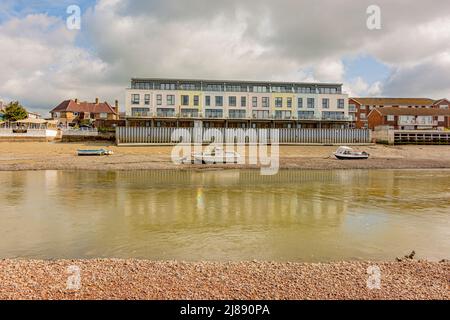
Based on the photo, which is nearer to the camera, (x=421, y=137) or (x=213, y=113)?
(x=421, y=137)

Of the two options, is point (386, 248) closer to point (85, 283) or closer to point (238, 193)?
point (85, 283)

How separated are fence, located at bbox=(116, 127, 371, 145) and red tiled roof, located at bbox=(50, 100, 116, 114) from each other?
4044cm

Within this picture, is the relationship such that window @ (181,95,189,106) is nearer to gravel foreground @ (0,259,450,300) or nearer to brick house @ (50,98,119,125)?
brick house @ (50,98,119,125)

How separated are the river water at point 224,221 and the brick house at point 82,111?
2790 inches

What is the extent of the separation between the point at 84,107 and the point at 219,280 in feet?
316

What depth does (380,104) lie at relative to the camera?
100250mm

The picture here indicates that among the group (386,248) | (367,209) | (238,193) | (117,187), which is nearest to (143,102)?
(117,187)

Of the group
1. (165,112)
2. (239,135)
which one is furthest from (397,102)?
(165,112)

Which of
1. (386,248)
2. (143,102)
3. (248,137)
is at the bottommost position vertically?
(386,248)

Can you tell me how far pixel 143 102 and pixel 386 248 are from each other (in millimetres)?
62818

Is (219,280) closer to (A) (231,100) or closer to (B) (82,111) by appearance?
(A) (231,100)

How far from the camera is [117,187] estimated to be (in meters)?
24.6

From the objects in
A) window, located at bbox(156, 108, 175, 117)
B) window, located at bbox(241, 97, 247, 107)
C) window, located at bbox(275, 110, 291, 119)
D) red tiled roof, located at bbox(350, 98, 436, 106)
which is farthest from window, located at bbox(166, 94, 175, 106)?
red tiled roof, located at bbox(350, 98, 436, 106)

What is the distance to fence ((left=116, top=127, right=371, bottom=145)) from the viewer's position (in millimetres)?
59031
